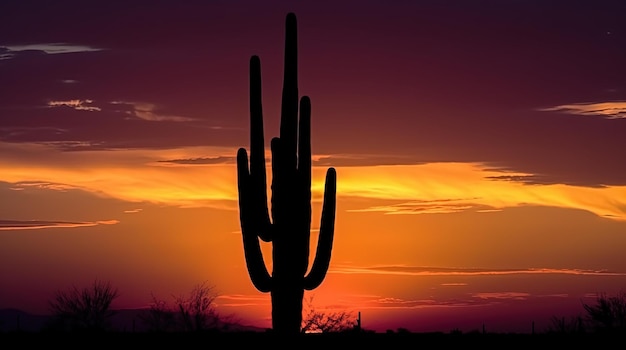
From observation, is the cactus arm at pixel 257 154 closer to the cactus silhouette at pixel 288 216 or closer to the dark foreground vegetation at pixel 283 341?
the cactus silhouette at pixel 288 216

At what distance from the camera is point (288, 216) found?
2947cm

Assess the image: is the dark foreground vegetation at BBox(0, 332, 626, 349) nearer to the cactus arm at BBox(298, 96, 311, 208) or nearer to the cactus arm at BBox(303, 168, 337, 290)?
the cactus arm at BBox(303, 168, 337, 290)

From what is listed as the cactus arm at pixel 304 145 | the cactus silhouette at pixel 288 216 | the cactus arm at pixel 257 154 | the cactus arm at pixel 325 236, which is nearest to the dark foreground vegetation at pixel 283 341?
the cactus silhouette at pixel 288 216

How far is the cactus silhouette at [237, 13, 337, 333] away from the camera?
28734 mm

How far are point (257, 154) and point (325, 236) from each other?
9.95 feet

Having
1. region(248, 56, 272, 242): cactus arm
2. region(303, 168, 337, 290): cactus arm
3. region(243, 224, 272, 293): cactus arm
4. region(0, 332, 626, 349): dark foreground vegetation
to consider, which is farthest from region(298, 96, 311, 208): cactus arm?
region(0, 332, 626, 349): dark foreground vegetation

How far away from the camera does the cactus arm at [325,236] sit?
2961 cm

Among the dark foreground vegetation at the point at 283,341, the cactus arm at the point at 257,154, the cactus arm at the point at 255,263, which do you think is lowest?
the dark foreground vegetation at the point at 283,341

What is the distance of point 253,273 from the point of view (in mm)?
29016

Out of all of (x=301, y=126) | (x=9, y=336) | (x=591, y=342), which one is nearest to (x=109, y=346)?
(x=9, y=336)

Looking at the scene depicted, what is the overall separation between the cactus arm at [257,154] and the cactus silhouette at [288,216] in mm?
25

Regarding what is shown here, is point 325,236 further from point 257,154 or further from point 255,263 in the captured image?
point 257,154

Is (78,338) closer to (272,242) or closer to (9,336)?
(9,336)

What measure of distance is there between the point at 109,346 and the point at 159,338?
1616 mm
